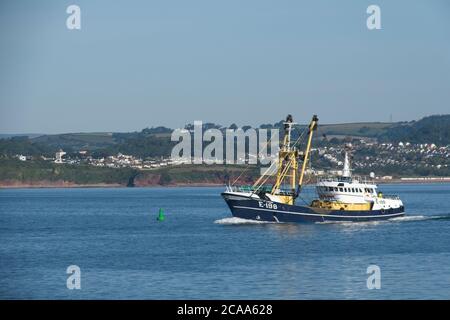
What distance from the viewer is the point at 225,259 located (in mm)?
72000

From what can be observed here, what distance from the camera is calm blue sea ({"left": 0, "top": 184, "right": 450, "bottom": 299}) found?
2263 inches

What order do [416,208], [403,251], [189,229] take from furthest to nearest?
[416,208] < [189,229] < [403,251]

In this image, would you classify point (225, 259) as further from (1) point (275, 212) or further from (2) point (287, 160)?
(2) point (287, 160)

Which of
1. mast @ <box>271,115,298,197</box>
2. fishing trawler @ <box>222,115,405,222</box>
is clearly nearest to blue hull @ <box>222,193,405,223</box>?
fishing trawler @ <box>222,115,405,222</box>

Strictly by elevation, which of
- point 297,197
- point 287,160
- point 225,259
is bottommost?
point 225,259

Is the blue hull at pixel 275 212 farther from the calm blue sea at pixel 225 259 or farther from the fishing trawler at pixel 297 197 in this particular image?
the calm blue sea at pixel 225 259

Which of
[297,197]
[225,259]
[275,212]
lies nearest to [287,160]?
[297,197]

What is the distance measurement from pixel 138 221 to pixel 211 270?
54.3 metres

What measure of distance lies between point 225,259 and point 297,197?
109 feet

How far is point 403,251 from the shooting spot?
7819 centimetres

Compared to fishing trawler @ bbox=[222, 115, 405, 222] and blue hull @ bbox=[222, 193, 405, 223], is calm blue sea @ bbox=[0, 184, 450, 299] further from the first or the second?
fishing trawler @ bbox=[222, 115, 405, 222]
